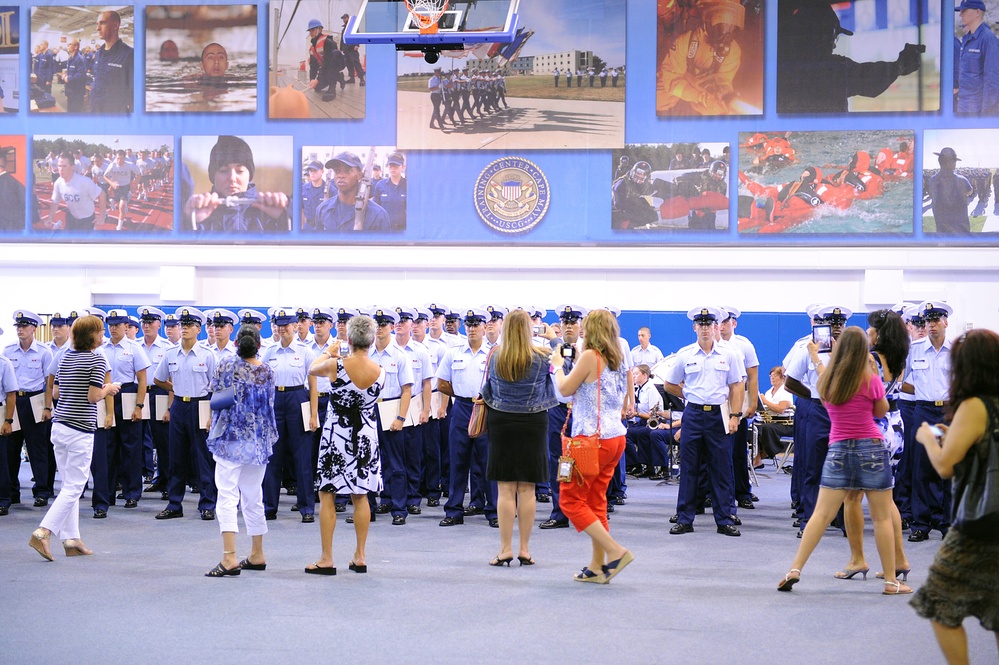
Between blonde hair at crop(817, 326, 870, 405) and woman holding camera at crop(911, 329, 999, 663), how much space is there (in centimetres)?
188

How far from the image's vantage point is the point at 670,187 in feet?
51.3

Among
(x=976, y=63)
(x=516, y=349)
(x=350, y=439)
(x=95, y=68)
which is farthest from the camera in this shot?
(x=95, y=68)

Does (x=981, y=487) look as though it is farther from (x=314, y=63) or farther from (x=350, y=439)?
(x=314, y=63)

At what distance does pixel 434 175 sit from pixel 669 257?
414 cm

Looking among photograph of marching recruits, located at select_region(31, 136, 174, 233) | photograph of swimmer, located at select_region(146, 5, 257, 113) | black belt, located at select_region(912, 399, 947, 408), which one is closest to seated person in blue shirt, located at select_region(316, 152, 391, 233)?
photograph of swimmer, located at select_region(146, 5, 257, 113)

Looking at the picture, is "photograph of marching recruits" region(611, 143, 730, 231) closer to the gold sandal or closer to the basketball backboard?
the basketball backboard

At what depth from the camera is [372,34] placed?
36.8 ft

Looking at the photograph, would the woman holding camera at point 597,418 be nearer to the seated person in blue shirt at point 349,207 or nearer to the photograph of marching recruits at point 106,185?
the seated person in blue shirt at point 349,207

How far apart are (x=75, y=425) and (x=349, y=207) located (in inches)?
387

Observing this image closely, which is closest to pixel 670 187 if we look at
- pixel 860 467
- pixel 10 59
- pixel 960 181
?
pixel 960 181

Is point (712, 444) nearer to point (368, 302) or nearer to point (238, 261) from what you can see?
point (368, 302)

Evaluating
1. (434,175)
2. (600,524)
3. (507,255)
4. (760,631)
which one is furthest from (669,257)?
(760,631)

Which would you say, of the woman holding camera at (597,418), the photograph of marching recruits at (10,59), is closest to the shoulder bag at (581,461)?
the woman holding camera at (597,418)

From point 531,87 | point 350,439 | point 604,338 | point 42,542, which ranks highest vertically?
point 531,87
